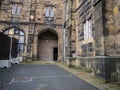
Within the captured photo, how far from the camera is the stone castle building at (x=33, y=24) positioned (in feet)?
80.4

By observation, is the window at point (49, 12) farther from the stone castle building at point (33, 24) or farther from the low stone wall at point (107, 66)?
the low stone wall at point (107, 66)

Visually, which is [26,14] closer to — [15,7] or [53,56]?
[15,7]

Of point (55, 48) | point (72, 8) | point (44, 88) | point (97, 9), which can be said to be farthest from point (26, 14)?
point (44, 88)

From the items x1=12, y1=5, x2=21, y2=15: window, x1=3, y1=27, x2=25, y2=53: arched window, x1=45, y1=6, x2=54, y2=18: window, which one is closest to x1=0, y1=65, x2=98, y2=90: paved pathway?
x1=3, y1=27, x2=25, y2=53: arched window

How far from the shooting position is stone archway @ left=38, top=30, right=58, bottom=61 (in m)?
27.0

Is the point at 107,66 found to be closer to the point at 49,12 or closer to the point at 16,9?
the point at 49,12

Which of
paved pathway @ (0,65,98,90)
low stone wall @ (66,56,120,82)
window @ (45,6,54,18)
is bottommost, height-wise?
paved pathway @ (0,65,98,90)

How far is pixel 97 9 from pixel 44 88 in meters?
4.36

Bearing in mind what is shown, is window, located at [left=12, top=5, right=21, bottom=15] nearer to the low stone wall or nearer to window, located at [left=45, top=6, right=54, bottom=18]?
window, located at [left=45, top=6, right=54, bottom=18]

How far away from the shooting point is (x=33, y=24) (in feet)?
82.3

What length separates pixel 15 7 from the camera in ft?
83.3

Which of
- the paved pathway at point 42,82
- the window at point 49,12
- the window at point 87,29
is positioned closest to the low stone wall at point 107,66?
the paved pathway at point 42,82

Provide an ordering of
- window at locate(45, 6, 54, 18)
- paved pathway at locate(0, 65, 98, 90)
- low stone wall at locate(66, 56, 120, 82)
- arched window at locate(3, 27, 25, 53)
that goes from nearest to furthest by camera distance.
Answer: paved pathway at locate(0, 65, 98, 90)
low stone wall at locate(66, 56, 120, 82)
arched window at locate(3, 27, 25, 53)
window at locate(45, 6, 54, 18)

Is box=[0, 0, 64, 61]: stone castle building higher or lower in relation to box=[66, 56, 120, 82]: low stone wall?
higher
